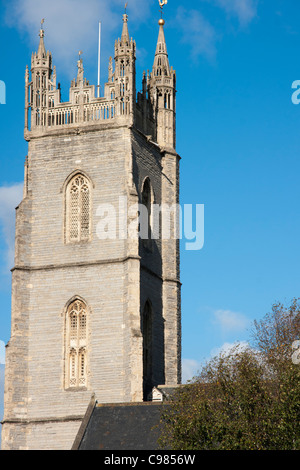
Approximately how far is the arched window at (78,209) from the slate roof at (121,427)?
10.9m

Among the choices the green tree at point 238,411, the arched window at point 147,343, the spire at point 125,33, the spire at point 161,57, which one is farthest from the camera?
the spire at point 161,57

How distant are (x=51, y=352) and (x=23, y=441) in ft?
14.2

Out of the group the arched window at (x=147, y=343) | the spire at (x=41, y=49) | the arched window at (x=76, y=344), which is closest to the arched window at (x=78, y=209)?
the arched window at (x=76, y=344)

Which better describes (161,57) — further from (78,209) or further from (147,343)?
(147,343)

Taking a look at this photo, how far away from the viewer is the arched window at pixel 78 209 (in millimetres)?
59219

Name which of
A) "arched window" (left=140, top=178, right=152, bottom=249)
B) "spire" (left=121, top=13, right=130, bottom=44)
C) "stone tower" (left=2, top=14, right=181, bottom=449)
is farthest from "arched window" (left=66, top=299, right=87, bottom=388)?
"spire" (left=121, top=13, right=130, bottom=44)

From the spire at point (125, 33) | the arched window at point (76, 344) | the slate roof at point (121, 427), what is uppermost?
the spire at point (125, 33)

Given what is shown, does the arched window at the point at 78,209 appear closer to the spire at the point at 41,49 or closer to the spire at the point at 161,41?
the spire at the point at 41,49

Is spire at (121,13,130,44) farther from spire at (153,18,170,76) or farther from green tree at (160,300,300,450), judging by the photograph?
green tree at (160,300,300,450)

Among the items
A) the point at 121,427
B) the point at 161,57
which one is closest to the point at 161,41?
the point at 161,57
